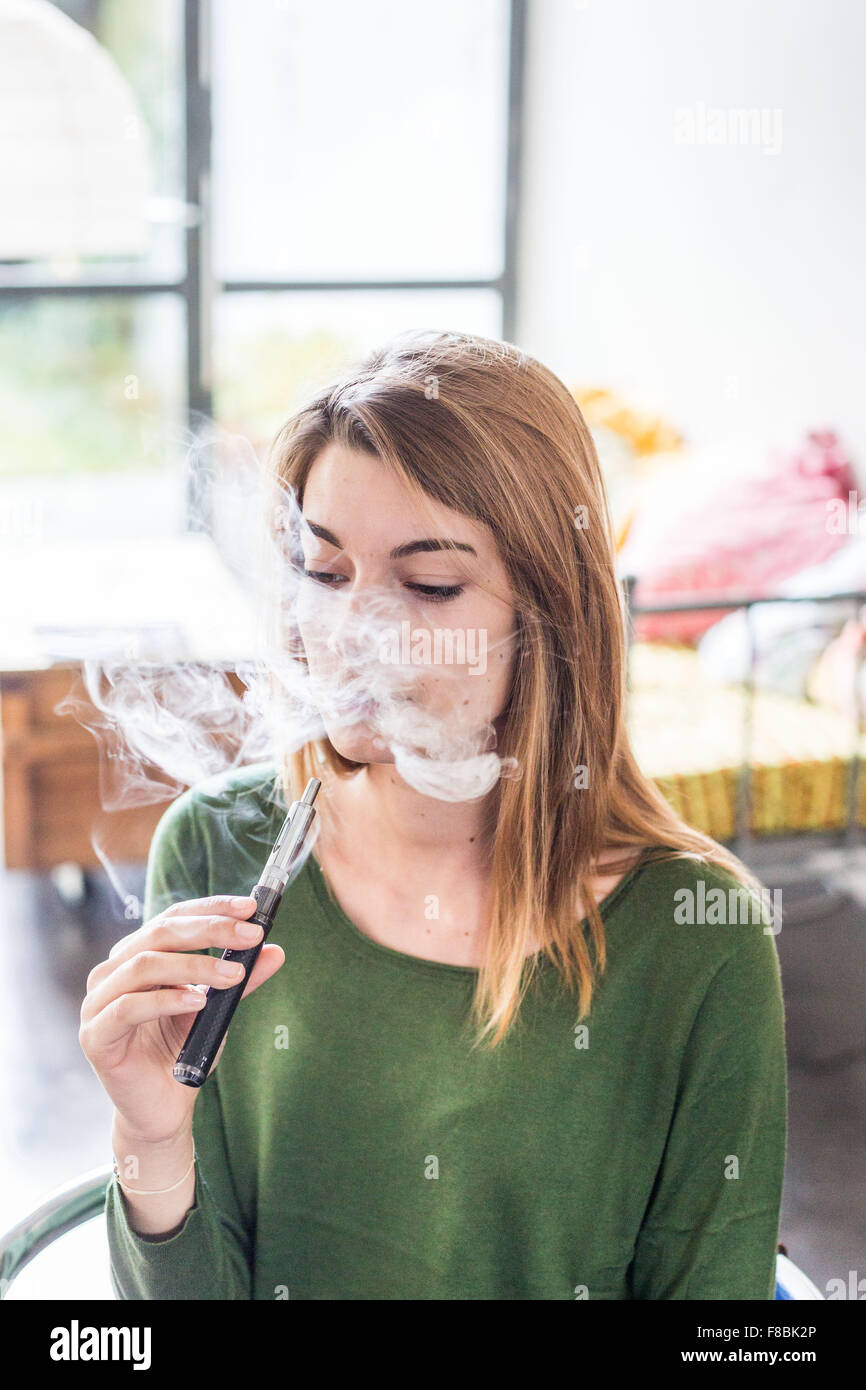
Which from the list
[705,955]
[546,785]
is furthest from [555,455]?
[705,955]

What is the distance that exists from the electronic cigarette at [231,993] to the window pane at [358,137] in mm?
4120

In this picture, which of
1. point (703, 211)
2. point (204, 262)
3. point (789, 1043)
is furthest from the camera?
point (204, 262)

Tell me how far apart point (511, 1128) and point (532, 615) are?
0.32m

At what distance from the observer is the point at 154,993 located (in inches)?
26.0

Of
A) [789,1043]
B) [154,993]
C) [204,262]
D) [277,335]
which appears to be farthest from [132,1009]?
[277,335]

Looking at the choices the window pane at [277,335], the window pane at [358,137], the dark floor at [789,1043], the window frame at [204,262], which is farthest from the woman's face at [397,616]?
the window pane at [358,137]

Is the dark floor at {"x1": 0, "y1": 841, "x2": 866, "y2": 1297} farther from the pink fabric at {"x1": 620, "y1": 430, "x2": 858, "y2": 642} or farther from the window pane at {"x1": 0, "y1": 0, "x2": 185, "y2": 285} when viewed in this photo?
the window pane at {"x1": 0, "y1": 0, "x2": 185, "y2": 285}

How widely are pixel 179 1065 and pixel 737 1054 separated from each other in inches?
14.0

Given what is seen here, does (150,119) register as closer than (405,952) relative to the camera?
No

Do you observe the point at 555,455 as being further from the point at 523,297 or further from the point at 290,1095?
the point at 523,297

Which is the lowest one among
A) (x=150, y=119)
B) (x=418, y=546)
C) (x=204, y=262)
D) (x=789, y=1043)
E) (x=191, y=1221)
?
(x=789, y=1043)

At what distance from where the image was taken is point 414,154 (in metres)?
4.65

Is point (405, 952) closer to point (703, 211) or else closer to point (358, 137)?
point (703, 211)

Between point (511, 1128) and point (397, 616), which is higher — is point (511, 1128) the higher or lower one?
the lower one
